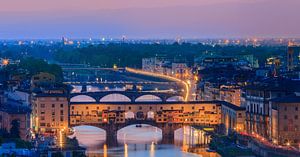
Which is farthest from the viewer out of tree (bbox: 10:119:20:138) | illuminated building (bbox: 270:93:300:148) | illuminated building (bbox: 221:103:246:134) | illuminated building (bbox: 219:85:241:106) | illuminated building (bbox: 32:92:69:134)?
illuminated building (bbox: 219:85:241:106)

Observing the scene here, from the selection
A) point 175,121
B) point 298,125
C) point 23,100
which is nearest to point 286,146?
point 298,125

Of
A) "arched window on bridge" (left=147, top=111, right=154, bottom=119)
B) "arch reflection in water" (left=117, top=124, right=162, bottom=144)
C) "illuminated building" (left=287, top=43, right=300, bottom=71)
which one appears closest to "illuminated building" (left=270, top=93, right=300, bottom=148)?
"arch reflection in water" (left=117, top=124, right=162, bottom=144)

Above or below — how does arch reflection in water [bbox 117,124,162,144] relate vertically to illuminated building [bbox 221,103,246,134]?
below

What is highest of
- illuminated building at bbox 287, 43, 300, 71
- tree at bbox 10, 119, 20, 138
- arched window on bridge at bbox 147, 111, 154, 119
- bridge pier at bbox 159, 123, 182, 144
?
illuminated building at bbox 287, 43, 300, 71

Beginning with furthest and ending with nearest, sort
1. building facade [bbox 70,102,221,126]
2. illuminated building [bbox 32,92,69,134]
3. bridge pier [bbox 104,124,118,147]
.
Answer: building facade [bbox 70,102,221,126]
illuminated building [bbox 32,92,69,134]
bridge pier [bbox 104,124,118,147]

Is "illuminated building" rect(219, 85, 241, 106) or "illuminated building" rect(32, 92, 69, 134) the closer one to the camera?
"illuminated building" rect(32, 92, 69, 134)

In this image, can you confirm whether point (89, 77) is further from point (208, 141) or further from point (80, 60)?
point (208, 141)

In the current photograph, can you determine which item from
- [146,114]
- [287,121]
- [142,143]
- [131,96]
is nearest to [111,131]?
[142,143]

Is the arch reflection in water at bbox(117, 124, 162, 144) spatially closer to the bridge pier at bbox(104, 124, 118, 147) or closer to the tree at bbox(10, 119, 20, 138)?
the bridge pier at bbox(104, 124, 118, 147)
